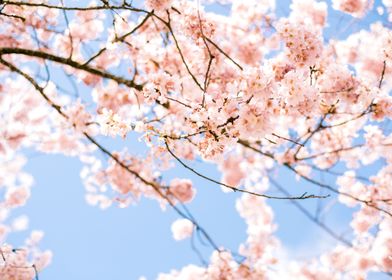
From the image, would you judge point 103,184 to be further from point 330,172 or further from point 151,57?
point 330,172

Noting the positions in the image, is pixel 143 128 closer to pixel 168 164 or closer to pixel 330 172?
pixel 330 172

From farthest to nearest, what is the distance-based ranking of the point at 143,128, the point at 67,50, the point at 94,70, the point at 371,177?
the point at 67,50 < the point at 371,177 < the point at 94,70 < the point at 143,128

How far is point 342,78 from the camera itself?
3.23 meters

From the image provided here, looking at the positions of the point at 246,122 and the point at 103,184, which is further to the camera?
the point at 103,184

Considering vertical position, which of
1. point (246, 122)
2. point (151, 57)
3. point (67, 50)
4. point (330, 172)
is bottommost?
point (246, 122)

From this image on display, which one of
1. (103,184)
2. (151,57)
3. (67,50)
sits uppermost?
(67,50)

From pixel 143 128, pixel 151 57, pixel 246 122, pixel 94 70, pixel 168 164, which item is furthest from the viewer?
pixel 168 164

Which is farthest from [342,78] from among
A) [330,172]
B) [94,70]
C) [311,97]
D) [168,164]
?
[168,164]

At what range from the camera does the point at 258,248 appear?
8383mm

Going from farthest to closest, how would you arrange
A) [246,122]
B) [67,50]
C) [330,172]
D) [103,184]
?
[103,184]
[67,50]
[330,172]
[246,122]

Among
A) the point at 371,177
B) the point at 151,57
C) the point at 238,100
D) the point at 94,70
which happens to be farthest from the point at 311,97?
the point at 371,177

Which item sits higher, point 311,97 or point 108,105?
point 108,105

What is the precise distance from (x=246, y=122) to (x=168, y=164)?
14.8 feet

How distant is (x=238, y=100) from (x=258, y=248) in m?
6.57
